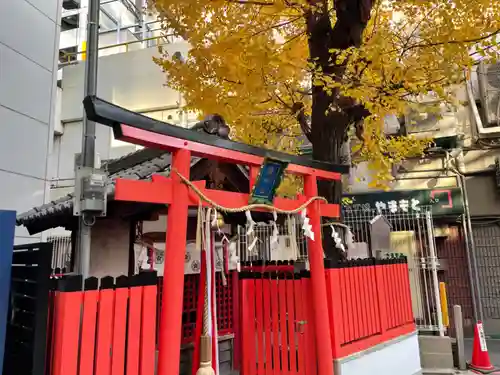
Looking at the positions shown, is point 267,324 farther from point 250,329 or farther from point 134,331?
point 134,331

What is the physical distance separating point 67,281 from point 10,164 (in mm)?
4907

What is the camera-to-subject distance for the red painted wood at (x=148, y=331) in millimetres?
3852

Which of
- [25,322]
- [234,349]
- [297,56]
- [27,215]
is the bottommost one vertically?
[234,349]

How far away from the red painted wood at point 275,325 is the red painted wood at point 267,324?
5cm

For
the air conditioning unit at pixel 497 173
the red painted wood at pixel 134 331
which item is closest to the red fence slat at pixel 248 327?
the red painted wood at pixel 134 331

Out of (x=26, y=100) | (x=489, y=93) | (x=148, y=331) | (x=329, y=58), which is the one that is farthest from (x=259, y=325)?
(x=489, y=93)

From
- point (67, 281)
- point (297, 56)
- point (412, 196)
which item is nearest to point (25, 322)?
point (67, 281)

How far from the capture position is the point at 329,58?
23.9 ft

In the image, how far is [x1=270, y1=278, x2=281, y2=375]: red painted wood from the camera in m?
5.97

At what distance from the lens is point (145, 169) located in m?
5.51

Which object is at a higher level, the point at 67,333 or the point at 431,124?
the point at 431,124

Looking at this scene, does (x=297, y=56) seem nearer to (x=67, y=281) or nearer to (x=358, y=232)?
(x=358, y=232)

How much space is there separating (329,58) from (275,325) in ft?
16.2

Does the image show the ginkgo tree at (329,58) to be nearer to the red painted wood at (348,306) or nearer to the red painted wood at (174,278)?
the red painted wood at (348,306)
